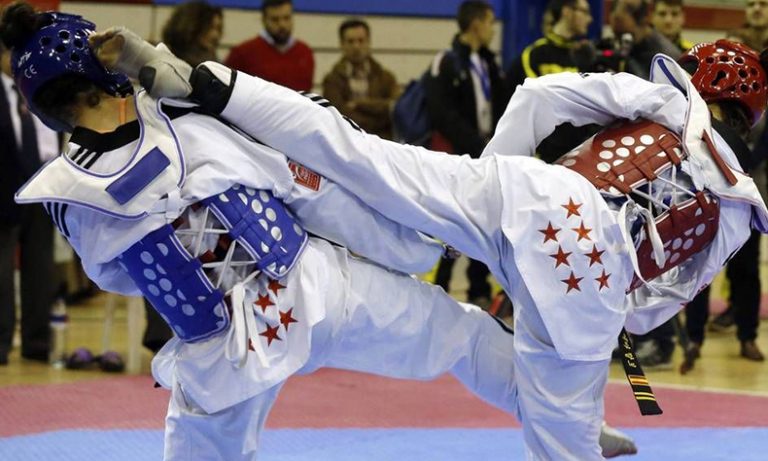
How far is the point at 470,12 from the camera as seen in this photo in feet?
24.6

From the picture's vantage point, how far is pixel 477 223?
3250 millimetres

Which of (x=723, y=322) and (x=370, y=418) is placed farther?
(x=723, y=322)

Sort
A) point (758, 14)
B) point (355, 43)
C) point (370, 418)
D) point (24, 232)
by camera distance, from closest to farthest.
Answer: point (370, 418), point (24, 232), point (758, 14), point (355, 43)

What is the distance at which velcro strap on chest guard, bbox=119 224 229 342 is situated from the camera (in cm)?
305

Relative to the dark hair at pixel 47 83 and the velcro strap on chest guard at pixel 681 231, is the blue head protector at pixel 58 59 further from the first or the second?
the velcro strap on chest guard at pixel 681 231

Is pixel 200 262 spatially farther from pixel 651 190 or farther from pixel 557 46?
pixel 557 46

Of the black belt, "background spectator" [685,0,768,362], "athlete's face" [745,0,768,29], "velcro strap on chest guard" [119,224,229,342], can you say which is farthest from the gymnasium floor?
"athlete's face" [745,0,768,29]

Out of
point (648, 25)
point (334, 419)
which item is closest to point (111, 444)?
point (334, 419)

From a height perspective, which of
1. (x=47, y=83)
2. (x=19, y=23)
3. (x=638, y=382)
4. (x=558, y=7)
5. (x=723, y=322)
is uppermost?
(x=19, y=23)

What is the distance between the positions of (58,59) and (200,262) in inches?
23.4

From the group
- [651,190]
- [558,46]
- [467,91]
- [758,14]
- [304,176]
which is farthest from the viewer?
[467,91]

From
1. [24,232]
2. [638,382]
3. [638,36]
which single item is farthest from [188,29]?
[638,382]

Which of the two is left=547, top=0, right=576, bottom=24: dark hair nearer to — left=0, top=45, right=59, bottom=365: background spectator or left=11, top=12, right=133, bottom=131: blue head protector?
left=0, top=45, right=59, bottom=365: background spectator

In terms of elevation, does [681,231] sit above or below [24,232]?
above
